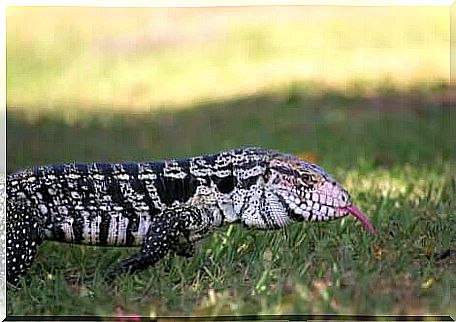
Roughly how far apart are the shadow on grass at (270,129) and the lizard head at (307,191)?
141cm

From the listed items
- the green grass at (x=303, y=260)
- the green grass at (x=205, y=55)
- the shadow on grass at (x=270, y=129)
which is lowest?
the green grass at (x=303, y=260)

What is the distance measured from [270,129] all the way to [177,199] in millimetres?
2233

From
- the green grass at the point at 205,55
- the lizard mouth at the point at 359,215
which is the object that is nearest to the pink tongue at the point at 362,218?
the lizard mouth at the point at 359,215

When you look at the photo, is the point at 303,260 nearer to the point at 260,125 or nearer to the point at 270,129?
the point at 270,129

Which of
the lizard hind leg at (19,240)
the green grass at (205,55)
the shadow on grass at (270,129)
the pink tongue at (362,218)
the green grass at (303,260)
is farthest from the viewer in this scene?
the green grass at (205,55)

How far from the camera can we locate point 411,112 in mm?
5332

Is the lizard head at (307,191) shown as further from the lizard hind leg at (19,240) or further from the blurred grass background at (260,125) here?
the lizard hind leg at (19,240)

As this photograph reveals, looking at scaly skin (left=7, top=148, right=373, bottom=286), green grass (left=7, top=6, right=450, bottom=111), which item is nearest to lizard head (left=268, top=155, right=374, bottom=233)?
scaly skin (left=7, top=148, right=373, bottom=286)

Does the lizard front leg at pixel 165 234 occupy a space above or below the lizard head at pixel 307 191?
below

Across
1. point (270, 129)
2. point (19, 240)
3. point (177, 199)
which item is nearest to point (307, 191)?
point (177, 199)

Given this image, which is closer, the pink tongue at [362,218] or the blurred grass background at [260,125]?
the blurred grass background at [260,125]

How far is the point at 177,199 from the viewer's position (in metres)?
2.90

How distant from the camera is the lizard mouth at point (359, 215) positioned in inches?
→ 114

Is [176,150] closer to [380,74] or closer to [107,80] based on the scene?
[107,80]
